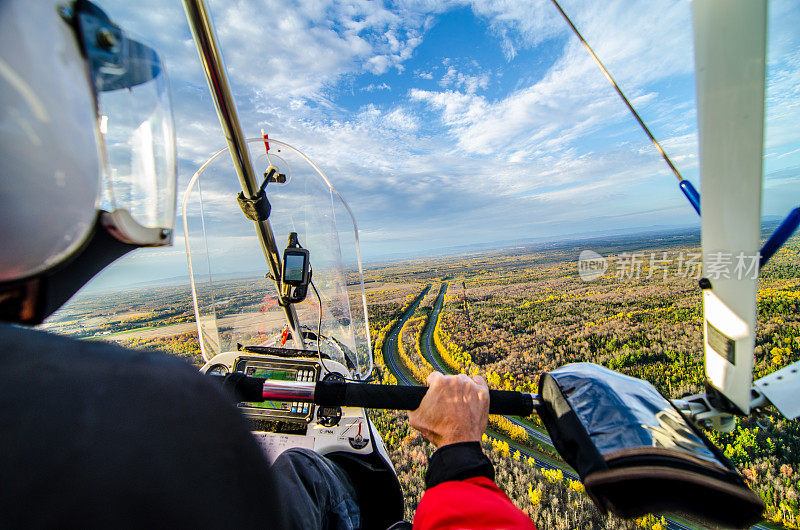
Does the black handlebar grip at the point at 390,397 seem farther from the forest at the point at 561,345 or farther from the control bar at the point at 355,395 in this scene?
the forest at the point at 561,345

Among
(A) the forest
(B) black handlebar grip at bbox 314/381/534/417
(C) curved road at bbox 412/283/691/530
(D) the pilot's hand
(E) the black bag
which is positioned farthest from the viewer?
(C) curved road at bbox 412/283/691/530

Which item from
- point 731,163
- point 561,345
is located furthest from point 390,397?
point 561,345

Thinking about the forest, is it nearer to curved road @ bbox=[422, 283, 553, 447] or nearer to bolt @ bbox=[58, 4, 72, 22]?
curved road @ bbox=[422, 283, 553, 447]

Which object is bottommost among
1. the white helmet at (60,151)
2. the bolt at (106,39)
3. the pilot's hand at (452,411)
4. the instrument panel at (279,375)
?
the instrument panel at (279,375)

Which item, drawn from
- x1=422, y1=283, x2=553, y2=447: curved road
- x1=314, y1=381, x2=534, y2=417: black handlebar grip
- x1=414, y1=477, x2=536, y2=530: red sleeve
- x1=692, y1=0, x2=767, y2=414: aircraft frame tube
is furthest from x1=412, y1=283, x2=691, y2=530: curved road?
x1=692, y1=0, x2=767, y2=414: aircraft frame tube

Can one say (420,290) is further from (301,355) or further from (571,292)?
(301,355)

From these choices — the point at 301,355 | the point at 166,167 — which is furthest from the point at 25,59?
the point at 301,355

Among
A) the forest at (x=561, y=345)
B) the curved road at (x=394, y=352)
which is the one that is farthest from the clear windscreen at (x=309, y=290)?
the curved road at (x=394, y=352)
